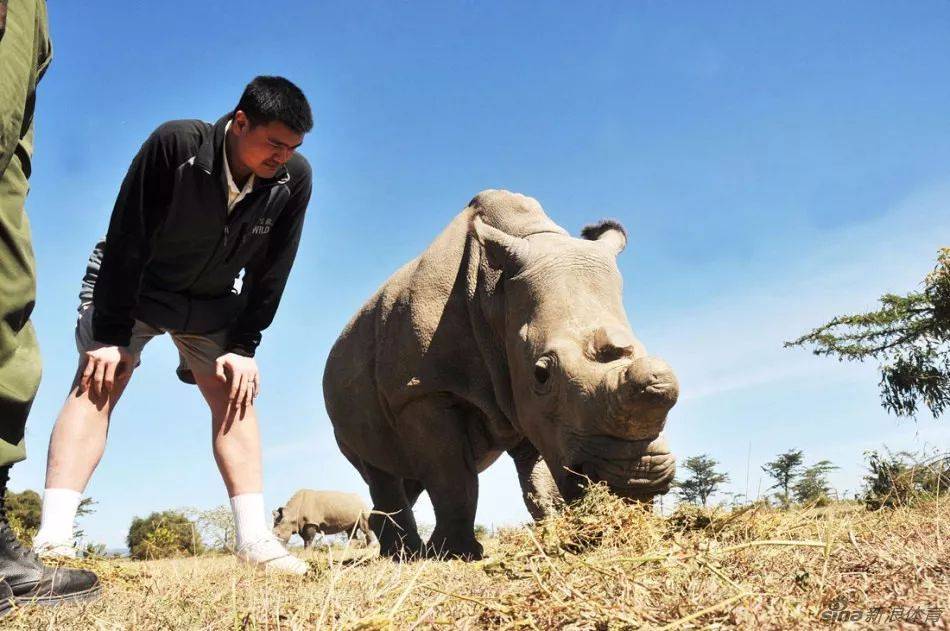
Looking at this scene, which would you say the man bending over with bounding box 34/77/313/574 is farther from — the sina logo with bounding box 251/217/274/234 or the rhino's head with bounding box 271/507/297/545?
the rhino's head with bounding box 271/507/297/545

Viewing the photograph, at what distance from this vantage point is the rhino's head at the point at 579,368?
A: 199 inches

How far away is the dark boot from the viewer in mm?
2924

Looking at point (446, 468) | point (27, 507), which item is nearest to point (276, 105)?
point (446, 468)

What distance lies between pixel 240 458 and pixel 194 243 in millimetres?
1411

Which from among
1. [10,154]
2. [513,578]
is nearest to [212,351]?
[10,154]

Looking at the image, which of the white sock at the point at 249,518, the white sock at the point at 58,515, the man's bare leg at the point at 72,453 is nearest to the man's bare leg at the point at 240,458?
the white sock at the point at 249,518

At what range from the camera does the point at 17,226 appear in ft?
9.52

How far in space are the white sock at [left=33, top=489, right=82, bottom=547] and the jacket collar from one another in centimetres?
202

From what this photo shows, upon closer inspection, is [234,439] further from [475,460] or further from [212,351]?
[475,460]

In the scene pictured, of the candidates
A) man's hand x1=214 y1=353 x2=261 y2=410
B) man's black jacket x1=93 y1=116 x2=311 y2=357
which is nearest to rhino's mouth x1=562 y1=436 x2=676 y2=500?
man's hand x1=214 y1=353 x2=261 y2=410

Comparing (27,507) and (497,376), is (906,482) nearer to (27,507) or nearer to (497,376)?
(497,376)

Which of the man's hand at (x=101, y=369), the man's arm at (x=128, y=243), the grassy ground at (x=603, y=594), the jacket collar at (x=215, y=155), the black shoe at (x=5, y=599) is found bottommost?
the black shoe at (x=5, y=599)

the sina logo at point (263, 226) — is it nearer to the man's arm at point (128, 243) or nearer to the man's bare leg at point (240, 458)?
the man's arm at point (128, 243)

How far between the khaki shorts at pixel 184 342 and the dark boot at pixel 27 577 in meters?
2.31
